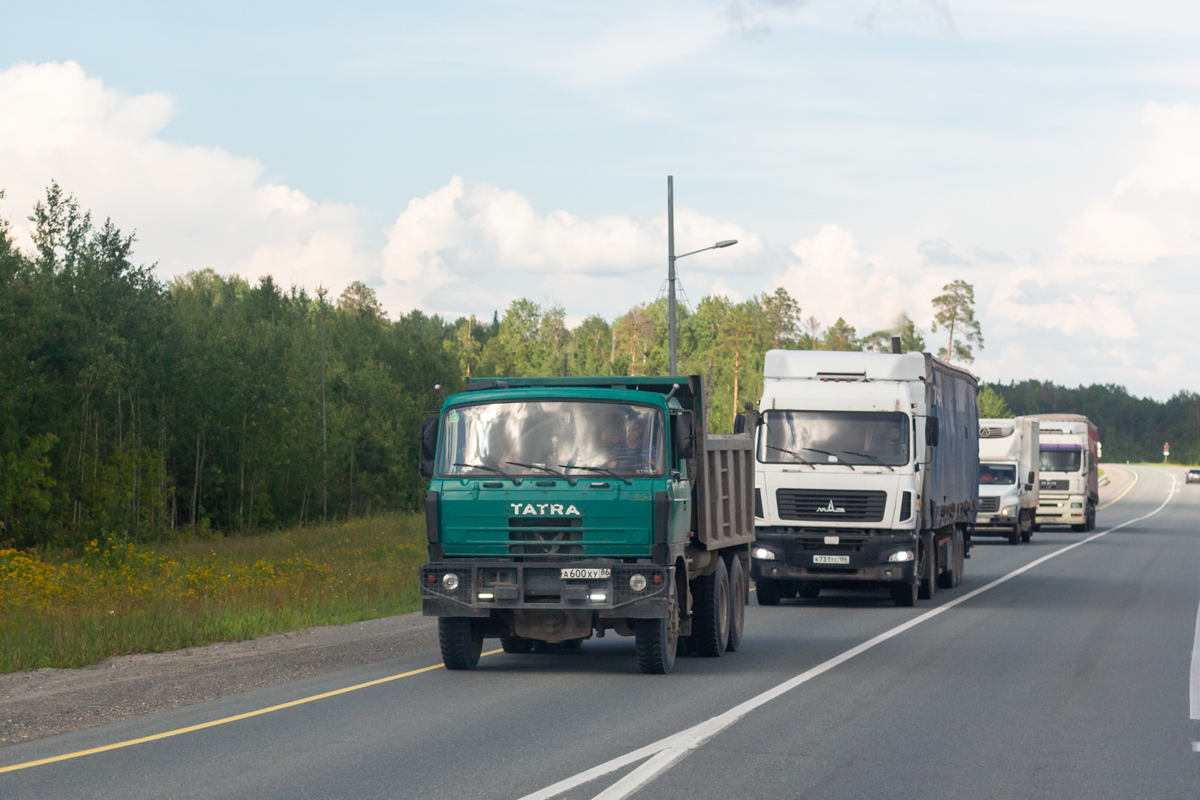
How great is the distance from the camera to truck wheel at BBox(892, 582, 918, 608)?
794 inches

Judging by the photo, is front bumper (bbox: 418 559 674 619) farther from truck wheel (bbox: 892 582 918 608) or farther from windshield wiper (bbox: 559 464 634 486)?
truck wheel (bbox: 892 582 918 608)

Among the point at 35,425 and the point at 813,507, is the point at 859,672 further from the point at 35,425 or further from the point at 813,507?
the point at 35,425

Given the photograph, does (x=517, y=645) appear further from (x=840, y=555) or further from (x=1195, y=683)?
(x=840, y=555)

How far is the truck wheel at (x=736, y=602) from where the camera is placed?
1473 centimetres

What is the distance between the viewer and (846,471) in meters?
20.0

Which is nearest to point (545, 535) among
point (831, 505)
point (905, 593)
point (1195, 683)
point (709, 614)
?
point (709, 614)

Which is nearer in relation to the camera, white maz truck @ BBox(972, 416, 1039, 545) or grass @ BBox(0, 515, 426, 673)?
grass @ BBox(0, 515, 426, 673)

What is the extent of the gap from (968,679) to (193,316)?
6197 centimetres

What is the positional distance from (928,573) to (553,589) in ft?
36.2

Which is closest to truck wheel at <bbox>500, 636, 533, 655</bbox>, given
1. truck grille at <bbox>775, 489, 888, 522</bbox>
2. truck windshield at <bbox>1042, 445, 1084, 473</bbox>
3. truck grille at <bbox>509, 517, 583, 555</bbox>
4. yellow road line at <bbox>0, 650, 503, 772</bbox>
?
yellow road line at <bbox>0, 650, 503, 772</bbox>

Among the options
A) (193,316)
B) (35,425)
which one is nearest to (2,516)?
(35,425)

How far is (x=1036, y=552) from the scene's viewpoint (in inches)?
1443

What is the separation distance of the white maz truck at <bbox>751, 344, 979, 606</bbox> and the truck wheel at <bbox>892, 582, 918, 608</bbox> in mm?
15

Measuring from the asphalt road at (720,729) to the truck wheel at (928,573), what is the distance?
4.70 m
